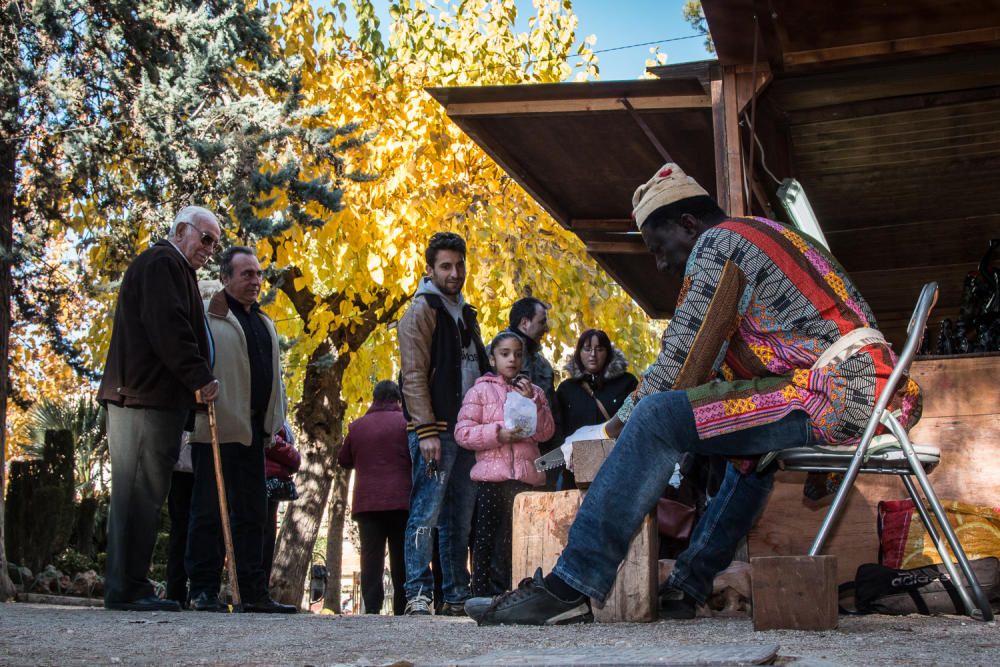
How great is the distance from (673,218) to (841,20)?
2298mm

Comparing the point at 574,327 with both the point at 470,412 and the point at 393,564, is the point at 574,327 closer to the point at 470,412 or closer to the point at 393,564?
the point at 393,564

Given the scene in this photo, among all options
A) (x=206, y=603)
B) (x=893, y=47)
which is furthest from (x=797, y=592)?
(x=893, y=47)

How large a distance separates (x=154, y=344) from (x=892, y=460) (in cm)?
345

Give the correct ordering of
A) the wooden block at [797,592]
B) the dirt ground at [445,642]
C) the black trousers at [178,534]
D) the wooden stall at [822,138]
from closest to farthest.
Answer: the dirt ground at [445,642], the wooden block at [797,592], the wooden stall at [822,138], the black trousers at [178,534]

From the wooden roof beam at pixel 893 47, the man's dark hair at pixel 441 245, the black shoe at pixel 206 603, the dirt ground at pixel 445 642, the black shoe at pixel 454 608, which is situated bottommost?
the black shoe at pixel 454 608

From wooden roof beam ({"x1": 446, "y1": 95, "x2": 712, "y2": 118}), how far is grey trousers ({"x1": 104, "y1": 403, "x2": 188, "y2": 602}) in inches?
99.0

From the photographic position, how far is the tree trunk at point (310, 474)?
13.9 metres

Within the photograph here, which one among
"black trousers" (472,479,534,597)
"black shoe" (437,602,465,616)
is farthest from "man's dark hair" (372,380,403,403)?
"black shoe" (437,602,465,616)

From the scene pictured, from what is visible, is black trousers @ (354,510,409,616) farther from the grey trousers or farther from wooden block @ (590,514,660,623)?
wooden block @ (590,514,660,623)

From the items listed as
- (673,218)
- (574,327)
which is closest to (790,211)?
(673,218)

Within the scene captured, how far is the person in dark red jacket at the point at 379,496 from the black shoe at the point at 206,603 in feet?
7.15

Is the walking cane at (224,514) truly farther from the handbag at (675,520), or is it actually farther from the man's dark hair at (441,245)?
the handbag at (675,520)

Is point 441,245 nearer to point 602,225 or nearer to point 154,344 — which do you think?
point 154,344

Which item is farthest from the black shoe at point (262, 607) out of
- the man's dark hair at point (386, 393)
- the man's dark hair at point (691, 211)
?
the man's dark hair at point (691, 211)
